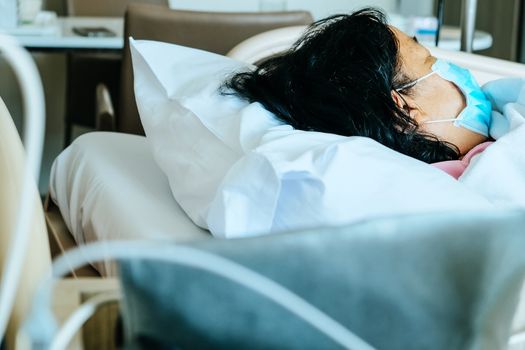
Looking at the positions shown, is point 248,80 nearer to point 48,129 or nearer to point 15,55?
point 15,55

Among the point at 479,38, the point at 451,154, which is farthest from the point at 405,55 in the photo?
the point at 479,38

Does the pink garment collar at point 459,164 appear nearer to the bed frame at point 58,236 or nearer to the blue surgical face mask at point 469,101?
the blue surgical face mask at point 469,101

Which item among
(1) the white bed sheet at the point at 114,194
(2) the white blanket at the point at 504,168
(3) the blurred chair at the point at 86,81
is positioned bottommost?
(3) the blurred chair at the point at 86,81

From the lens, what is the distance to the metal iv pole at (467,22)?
2.54 metres

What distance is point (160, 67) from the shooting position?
153 centimetres

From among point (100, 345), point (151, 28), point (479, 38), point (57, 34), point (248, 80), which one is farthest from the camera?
point (479, 38)

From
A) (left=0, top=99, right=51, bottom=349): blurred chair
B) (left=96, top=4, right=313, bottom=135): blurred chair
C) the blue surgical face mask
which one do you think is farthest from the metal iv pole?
(left=0, top=99, right=51, bottom=349): blurred chair

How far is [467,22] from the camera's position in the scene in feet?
8.40

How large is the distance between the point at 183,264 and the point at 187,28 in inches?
69.7

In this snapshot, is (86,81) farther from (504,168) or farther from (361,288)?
(361,288)

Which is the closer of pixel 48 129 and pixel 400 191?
pixel 400 191

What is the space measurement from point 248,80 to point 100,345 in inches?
28.4

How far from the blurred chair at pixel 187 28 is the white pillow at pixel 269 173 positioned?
0.92m

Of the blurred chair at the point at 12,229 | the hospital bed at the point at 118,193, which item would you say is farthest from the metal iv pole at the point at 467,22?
the blurred chair at the point at 12,229
